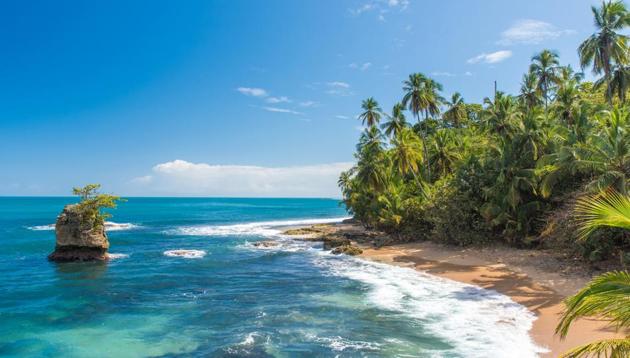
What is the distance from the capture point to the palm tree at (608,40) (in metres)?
32.6

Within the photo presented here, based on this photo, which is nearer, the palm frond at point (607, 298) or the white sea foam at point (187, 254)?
the palm frond at point (607, 298)

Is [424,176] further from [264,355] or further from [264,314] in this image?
[264,355]

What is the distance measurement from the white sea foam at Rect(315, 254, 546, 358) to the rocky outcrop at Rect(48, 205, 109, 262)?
20.7m

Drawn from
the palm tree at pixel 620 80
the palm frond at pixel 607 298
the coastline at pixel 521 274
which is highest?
the palm tree at pixel 620 80

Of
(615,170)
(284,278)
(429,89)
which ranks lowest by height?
(284,278)

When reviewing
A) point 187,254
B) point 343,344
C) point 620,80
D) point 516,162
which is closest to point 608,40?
point 620,80

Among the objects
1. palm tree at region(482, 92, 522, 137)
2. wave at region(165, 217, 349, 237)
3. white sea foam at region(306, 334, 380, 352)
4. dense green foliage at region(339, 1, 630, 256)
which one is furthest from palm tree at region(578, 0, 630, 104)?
wave at region(165, 217, 349, 237)

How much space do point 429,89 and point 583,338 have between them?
37903 millimetres

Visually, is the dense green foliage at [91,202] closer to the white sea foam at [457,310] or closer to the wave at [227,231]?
the white sea foam at [457,310]

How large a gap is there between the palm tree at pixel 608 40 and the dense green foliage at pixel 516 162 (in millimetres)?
76

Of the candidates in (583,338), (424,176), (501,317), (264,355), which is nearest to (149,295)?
(264,355)

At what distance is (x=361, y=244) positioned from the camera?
41.8 m

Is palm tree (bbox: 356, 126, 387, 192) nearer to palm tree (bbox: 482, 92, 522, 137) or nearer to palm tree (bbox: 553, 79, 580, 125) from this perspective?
palm tree (bbox: 482, 92, 522, 137)

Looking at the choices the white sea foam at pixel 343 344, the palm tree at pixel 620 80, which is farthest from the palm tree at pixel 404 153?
the white sea foam at pixel 343 344
